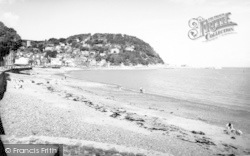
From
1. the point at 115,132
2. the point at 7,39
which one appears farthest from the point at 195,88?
the point at 7,39

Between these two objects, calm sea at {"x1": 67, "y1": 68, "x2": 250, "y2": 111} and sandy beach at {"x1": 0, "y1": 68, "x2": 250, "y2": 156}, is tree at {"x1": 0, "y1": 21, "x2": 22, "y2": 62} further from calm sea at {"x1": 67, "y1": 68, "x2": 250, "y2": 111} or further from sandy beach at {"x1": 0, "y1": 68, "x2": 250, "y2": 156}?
sandy beach at {"x1": 0, "y1": 68, "x2": 250, "y2": 156}

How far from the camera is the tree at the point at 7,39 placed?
4825 cm

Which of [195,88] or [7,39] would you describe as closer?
[195,88]

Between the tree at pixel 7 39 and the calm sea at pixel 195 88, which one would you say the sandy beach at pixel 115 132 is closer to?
the calm sea at pixel 195 88

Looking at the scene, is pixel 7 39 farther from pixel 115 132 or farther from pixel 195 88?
pixel 115 132

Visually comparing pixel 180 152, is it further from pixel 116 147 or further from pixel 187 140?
pixel 116 147

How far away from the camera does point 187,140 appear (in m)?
10.9

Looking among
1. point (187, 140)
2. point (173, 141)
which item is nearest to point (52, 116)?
point (173, 141)

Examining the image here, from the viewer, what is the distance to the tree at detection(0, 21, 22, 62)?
158 feet

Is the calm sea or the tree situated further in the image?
the tree

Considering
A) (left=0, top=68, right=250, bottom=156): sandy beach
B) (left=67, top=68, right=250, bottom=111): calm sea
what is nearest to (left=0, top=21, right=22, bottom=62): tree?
(left=67, top=68, right=250, bottom=111): calm sea

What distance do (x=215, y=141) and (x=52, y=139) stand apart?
887 centimetres

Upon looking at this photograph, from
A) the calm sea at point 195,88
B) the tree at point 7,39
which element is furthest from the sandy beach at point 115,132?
the tree at point 7,39

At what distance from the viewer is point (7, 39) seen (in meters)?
48.8
